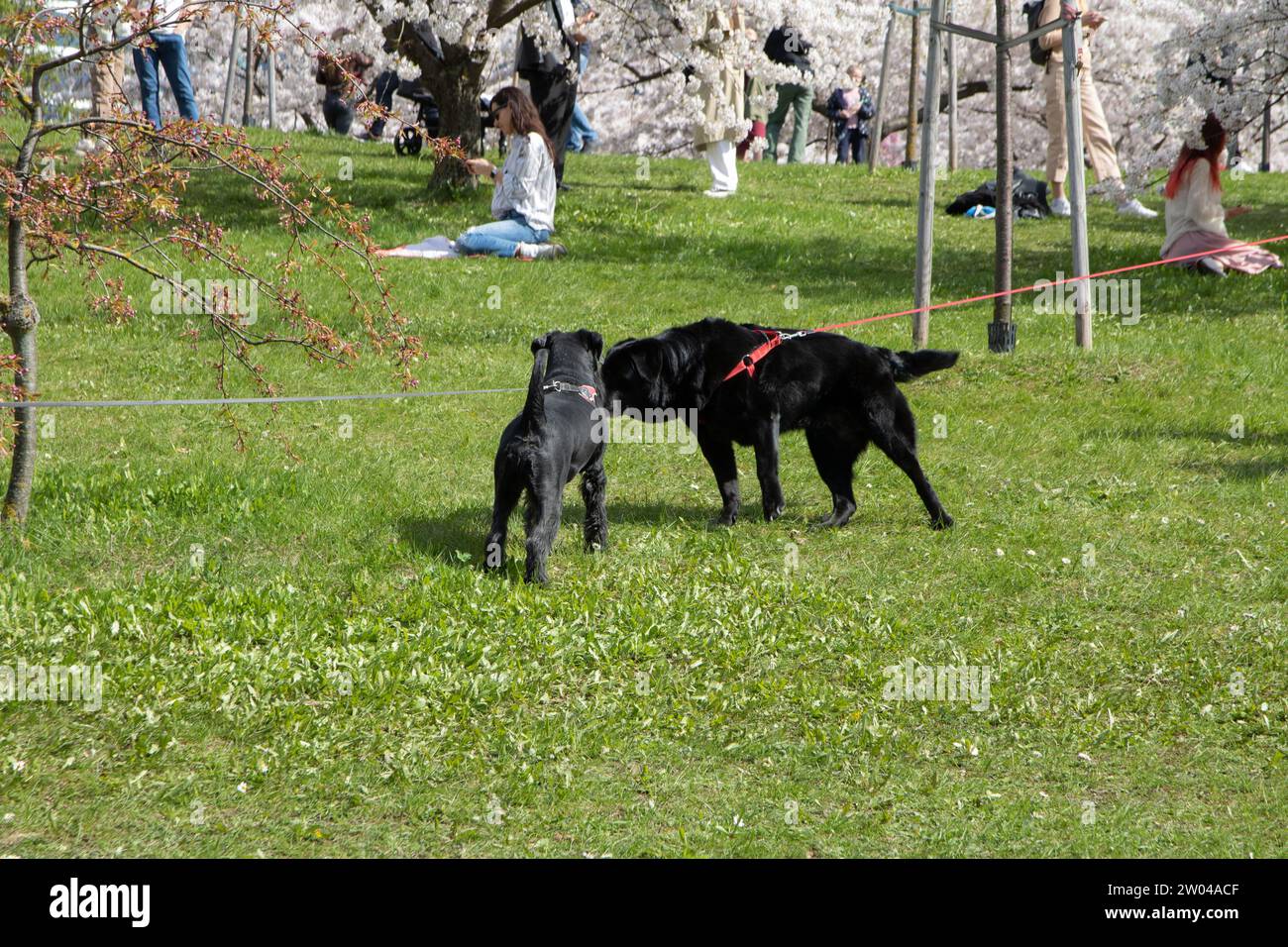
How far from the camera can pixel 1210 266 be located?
46.8 feet

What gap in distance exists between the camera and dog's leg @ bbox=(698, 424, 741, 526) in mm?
7949

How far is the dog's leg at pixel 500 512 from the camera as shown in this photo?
21.6 feet

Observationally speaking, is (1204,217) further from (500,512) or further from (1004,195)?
(500,512)

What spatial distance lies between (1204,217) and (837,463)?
323 inches

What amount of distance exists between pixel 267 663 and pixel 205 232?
256 cm

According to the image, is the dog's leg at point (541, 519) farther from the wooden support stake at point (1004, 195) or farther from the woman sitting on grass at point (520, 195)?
the woman sitting on grass at point (520, 195)

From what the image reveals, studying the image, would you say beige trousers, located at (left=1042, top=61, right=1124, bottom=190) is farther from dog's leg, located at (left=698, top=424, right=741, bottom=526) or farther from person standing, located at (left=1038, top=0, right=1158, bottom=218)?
dog's leg, located at (left=698, top=424, right=741, bottom=526)

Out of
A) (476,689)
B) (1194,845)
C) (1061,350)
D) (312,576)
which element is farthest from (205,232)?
(1061,350)

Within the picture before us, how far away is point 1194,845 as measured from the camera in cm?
482

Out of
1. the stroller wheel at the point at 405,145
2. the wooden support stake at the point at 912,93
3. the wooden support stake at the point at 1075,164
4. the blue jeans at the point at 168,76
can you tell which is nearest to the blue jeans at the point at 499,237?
the blue jeans at the point at 168,76

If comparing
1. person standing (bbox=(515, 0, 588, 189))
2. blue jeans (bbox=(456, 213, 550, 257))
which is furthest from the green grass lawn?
person standing (bbox=(515, 0, 588, 189))

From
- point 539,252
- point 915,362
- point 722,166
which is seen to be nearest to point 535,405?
point 915,362

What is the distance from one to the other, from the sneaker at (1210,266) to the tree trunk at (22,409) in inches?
471

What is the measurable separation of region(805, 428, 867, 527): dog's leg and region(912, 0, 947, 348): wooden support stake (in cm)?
373
